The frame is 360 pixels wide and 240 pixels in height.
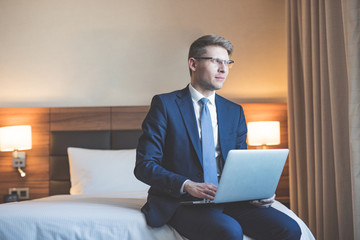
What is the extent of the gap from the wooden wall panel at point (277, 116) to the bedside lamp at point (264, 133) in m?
0.22

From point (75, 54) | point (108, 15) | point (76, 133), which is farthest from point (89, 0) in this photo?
point (76, 133)

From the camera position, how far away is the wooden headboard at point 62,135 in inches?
141

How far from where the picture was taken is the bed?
1821mm

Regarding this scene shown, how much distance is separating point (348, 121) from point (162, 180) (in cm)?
149

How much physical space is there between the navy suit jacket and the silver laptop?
0.15 meters

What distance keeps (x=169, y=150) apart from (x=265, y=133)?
1.68 meters

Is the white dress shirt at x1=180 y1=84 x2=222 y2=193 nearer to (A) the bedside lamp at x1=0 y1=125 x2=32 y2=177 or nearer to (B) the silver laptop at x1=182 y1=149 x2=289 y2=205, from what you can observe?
(B) the silver laptop at x1=182 y1=149 x2=289 y2=205

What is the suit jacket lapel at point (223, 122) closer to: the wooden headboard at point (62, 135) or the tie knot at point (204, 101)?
the tie knot at point (204, 101)

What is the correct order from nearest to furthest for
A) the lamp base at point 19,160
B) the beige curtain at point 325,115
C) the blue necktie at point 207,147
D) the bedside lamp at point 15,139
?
the blue necktie at point 207,147
the beige curtain at point 325,115
the bedside lamp at point 15,139
the lamp base at point 19,160

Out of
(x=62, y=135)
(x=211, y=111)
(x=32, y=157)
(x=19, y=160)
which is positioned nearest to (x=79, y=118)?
(x=62, y=135)

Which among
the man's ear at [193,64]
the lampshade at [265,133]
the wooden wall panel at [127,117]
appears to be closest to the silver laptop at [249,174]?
the man's ear at [193,64]

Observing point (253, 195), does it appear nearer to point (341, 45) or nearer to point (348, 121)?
point (348, 121)

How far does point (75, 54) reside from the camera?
3.79 meters

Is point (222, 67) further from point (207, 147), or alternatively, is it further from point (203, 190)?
point (203, 190)
